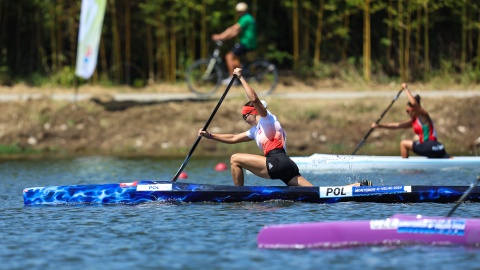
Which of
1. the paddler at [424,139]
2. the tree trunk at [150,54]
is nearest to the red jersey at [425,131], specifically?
the paddler at [424,139]

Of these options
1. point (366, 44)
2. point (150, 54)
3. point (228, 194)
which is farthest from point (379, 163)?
point (150, 54)

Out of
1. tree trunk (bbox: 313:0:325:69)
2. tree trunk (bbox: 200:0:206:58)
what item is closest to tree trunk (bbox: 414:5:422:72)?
tree trunk (bbox: 313:0:325:69)

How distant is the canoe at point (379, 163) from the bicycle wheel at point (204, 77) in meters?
6.45

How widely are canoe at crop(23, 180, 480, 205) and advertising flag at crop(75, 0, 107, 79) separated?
31.1 ft

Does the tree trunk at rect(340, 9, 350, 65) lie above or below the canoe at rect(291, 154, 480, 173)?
above

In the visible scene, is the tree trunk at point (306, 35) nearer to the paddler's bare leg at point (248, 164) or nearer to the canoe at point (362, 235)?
the paddler's bare leg at point (248, 164)

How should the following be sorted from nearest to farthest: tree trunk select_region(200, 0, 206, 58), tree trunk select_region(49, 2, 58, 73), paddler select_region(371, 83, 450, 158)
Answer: paddler select_region(371, 83, 450, 158)
tree trunk select_region(200, 0, 206, 58)
tree trunk select_region(49, 2, 58, 73)

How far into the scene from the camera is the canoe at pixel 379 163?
18.0 metres

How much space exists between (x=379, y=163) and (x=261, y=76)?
6.83 m

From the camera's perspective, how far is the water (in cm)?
959

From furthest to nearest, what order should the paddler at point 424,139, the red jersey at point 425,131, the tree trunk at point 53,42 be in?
the tree trunk at point 53,42 < the red jersey at point 425,131 < the paddler at point 424,139

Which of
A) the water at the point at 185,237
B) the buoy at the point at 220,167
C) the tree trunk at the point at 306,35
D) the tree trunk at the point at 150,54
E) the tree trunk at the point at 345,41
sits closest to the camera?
the water at the point at 185,237

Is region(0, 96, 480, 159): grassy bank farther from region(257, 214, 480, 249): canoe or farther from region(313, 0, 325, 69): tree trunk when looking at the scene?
region(257, 214, 480, 249): canoe

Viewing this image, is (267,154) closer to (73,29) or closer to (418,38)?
(418,38)
